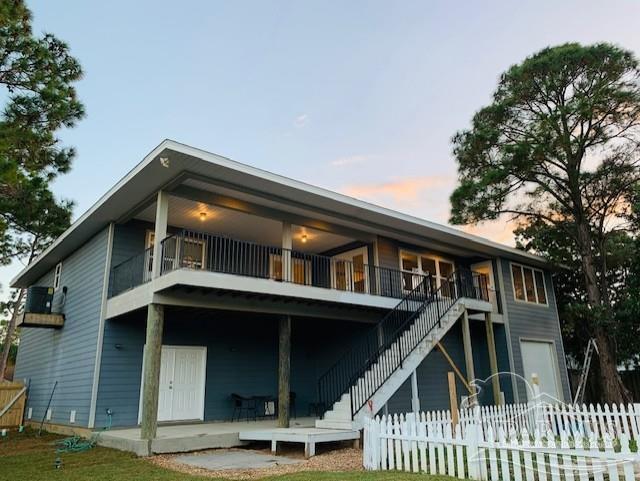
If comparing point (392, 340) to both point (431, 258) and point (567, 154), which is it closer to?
point (431, 258)

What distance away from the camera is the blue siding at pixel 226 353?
1134 centimetres

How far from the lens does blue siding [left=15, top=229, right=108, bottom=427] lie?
38.9 feet

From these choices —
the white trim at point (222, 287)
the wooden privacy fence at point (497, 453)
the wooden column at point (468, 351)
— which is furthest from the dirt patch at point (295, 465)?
the wooden column at point (468, 351)

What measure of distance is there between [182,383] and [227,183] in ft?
17.9

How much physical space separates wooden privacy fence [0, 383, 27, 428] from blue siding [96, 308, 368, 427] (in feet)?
20.0

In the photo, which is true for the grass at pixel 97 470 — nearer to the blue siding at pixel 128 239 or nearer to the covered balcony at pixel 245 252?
the covered balcony at pixel 245 252


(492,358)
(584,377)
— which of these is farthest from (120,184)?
(584,377)

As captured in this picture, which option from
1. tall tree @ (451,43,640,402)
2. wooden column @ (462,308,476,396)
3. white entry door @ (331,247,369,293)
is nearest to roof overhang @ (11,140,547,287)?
white entry door @ (331,247,369,293)

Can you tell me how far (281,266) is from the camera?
14750 millimetres

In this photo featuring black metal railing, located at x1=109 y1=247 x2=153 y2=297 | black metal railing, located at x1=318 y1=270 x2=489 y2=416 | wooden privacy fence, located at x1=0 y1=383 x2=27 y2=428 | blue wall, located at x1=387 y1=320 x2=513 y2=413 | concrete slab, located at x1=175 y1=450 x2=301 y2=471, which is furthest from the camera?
wooden privacy fence, located at x1=0 y1=383 x2=27 y2=428

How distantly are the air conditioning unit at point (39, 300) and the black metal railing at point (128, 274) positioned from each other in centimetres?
379

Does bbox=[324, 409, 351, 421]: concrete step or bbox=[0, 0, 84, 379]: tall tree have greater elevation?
bbox=[0, 0, 84, 379]: tall tree

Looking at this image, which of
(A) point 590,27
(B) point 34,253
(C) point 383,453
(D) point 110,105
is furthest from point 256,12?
(B) point 34,253

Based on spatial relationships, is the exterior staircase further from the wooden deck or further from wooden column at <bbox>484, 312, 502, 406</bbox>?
wooden column at <bbox>484, 312, 502, 406</bbox>
